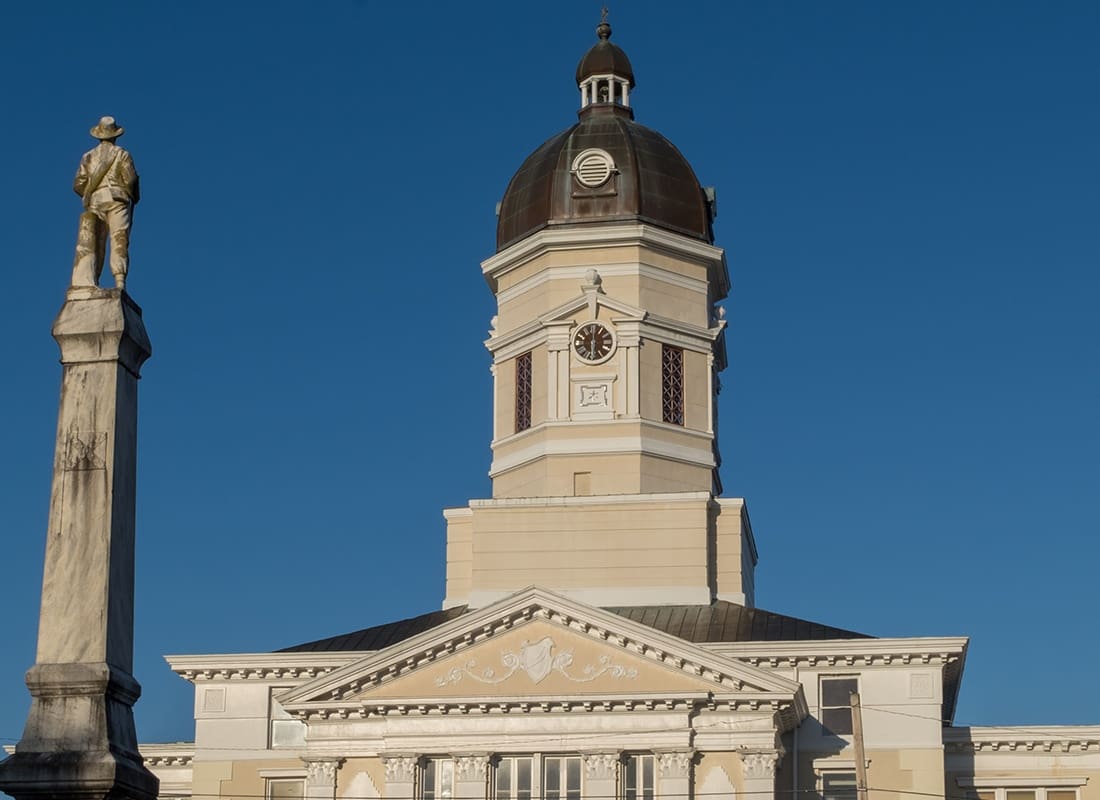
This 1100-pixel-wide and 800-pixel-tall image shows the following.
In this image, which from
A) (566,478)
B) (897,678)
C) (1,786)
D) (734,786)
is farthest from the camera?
(566,478)

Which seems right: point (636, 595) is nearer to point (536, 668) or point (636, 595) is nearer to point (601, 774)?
point (536, 668)

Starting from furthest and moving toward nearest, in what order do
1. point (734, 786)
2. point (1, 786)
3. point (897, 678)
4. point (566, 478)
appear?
point (566, 478) → point (897, 678) → point (734, 786) → point (1, 786)

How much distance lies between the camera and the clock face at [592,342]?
5459 centimetres

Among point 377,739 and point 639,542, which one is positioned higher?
point 639,542

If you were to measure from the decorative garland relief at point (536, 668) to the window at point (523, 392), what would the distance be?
932 cm

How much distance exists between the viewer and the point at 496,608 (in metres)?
47.0

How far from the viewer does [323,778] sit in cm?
4750

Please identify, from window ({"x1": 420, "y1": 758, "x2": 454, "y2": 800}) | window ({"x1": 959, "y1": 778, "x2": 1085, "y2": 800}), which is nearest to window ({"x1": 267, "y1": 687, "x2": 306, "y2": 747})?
window ({"x1": 420, "y1": 758, "x2": 454, "y2": 800})

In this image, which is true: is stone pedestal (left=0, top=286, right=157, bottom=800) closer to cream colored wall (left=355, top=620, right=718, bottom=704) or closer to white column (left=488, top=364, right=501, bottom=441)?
cream colored wall (left=355, top=620, right=718, bottom=704)

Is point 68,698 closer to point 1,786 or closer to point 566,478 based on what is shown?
point 1,786

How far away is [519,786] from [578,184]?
17248 millimetres

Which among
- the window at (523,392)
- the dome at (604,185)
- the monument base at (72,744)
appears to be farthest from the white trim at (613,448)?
the monument base at (72,744)

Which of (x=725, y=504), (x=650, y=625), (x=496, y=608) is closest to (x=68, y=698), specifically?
(x=496, y=608)

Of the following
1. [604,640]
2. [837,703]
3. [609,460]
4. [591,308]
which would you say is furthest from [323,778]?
[591,308]
